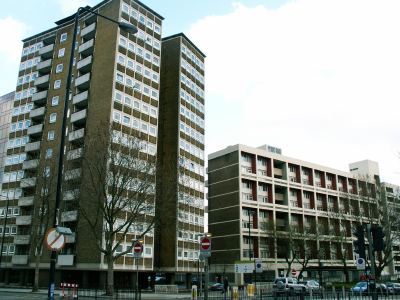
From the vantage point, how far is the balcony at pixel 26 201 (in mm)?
63844

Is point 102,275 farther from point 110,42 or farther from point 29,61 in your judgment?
point 29,61

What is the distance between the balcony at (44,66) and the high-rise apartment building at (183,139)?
67.6ft

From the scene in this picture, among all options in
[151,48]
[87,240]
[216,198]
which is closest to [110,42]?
[151,48]

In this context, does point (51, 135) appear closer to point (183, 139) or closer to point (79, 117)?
point (79, 117)

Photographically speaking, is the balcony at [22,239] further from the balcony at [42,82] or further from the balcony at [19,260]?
the balcony at [42,82]

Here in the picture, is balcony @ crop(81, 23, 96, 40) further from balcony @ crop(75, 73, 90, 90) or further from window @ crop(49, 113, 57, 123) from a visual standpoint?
window @ crop(49, 113, 57, 123)

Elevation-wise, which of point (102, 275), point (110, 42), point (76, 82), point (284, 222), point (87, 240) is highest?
point (110, 42)

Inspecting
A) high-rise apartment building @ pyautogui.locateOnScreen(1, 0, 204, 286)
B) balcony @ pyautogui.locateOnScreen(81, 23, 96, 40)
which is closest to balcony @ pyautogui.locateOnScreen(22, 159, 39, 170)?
high-rise apartment building @ pyautogui.locateOnScreen(1, 0, 204, 286)

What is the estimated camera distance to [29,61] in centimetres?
7731

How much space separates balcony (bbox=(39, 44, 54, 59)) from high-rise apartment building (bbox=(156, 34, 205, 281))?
20.6m

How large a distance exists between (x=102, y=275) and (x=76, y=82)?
31052 mm

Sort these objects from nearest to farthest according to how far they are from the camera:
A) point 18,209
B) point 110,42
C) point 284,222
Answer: point 110,42 < point 18,209 < point 284,222

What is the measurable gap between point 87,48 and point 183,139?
21.8 meters

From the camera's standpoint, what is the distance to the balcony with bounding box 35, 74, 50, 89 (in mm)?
71688
